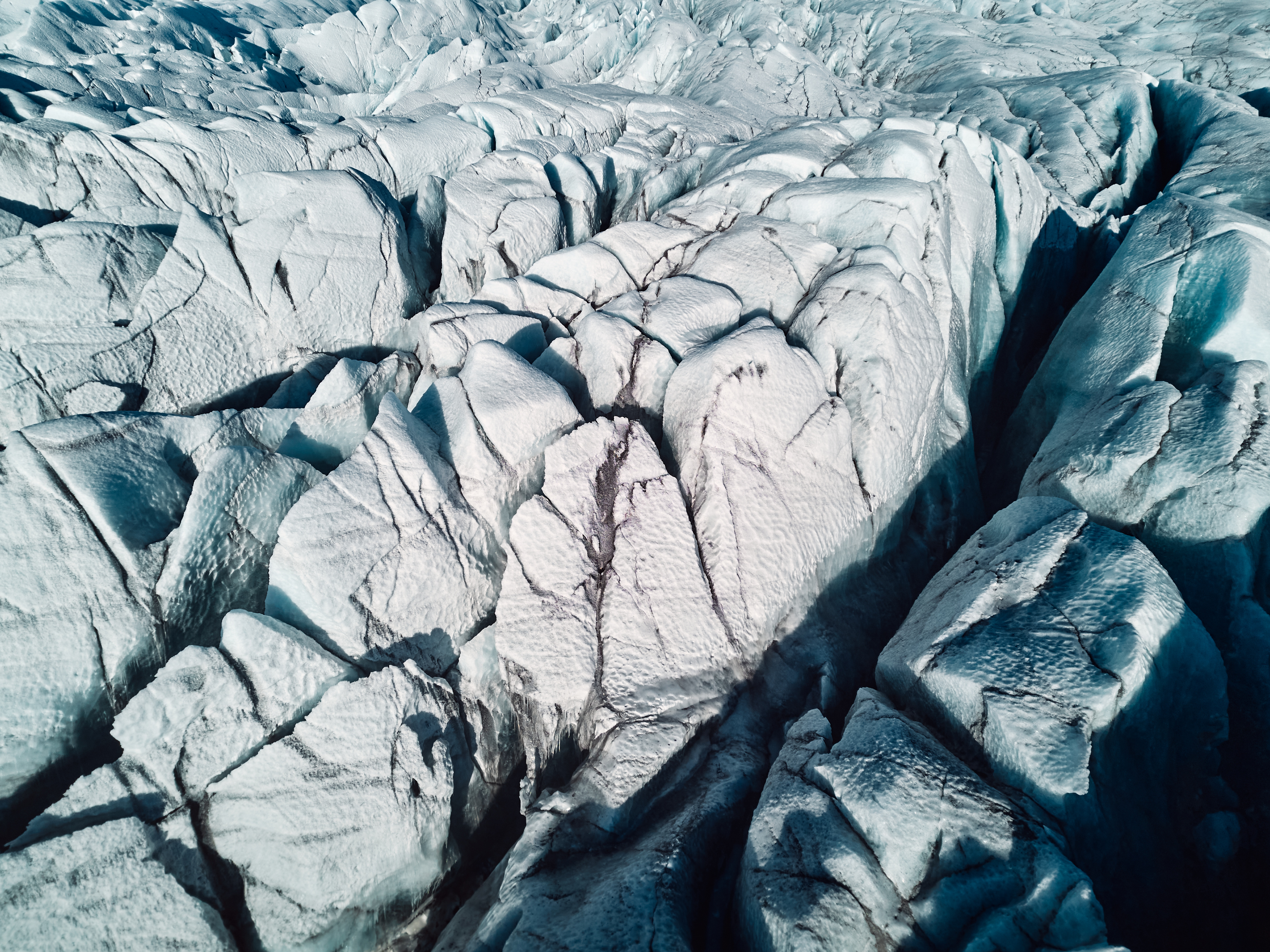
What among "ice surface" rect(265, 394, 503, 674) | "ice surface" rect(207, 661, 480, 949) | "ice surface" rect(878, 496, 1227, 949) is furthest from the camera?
"ice surface" rect(265, 394, 503, 674)

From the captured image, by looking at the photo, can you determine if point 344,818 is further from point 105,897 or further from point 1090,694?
point 1090,694

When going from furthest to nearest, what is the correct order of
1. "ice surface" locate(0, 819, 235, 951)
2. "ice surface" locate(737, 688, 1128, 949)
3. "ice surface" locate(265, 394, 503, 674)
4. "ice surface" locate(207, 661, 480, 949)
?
1. "ice surface" locate(265, 394, 503, 674)
2. "ice surface" locate(207, 661, 480, 949)
3. "ice surface" locate(0, 819, 235, 951)
4. "ice surface" locate(737, 688, 1128, 949)

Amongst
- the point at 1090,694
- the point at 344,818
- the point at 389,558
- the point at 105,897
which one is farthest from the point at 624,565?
the point at 105,897

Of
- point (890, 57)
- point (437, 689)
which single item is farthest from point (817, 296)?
point (890, 57)

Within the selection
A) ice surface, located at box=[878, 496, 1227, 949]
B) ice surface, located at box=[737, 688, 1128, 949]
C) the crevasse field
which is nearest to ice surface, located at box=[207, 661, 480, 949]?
the crevasse field

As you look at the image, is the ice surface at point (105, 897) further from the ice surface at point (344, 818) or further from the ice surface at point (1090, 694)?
the ice surface at point (1090, 694)

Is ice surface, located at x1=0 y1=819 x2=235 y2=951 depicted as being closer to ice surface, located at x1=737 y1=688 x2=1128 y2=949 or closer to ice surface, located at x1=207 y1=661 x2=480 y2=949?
ice surface, located at x1=207 y1=661 x2=480 y2=949

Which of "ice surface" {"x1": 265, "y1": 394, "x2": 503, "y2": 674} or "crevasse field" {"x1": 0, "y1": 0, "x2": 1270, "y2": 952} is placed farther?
"ice surface" {"x1": 265, "y1": 394, "x2": 503, "y2": 674}

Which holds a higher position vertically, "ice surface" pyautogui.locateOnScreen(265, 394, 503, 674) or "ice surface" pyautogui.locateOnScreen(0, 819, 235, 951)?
"ice surface" pyautogui.locateOnScreen(265, 394, 503, 674)

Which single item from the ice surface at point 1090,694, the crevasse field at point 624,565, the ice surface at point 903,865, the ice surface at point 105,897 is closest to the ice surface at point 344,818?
the crevasse field at point 624,565
